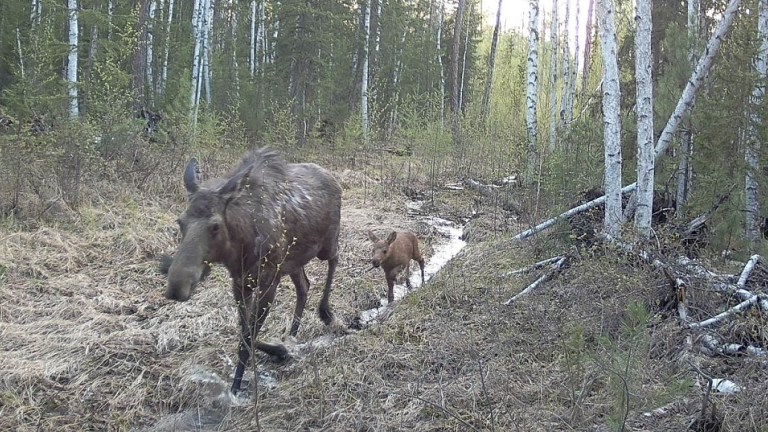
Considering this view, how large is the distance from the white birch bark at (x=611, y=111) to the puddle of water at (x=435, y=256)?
2.69 metres

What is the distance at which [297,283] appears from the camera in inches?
262

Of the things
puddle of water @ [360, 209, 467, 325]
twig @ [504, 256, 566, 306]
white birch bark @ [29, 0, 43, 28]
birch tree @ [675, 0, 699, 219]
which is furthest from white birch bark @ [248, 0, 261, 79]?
twig @ [504, 256, 566, 306]

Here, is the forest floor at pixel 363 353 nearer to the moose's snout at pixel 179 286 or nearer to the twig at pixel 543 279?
the twig at pixel 543 279

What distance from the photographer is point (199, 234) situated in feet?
15.2

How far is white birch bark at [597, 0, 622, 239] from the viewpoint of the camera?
289 inches

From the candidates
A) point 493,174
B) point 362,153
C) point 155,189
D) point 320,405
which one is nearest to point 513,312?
point 320,405

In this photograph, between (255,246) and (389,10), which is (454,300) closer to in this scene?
(255,246)

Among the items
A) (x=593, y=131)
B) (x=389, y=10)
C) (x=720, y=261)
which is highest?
(x=389, y=10)

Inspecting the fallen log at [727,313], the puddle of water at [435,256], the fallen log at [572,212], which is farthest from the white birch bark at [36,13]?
the fallen log at [727,313]

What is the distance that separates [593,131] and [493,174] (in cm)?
566

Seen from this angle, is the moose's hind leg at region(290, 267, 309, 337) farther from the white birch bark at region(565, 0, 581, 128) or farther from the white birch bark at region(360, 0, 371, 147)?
the white birch bark at region(360, 0, 371, 147)

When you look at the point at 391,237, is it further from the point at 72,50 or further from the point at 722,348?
the point at 72,50

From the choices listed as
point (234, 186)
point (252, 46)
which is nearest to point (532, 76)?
point (234, 186)

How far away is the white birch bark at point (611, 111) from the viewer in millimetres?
7348
